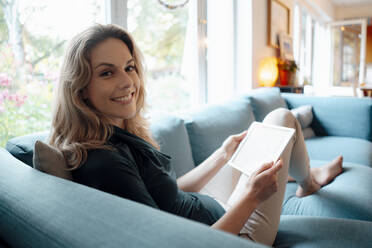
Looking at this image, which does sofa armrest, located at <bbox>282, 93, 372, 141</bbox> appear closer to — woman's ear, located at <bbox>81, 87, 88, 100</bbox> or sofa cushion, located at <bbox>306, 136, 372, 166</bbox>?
sofa cushion, located at <bbox>306, 136, 372, 166</bbox>

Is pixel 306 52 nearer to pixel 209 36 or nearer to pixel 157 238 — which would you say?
pixel 209 36

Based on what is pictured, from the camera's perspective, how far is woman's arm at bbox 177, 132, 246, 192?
4.44ft

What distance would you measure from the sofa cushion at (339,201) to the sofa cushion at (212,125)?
48 centimetres

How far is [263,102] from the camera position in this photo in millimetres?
2635

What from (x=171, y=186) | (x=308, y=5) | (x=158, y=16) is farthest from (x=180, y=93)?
(x=308, y=5)

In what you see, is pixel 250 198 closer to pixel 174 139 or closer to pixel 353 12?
pixel 174 139

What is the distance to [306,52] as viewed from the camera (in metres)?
6.37

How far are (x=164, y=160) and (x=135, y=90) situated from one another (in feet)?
0.89

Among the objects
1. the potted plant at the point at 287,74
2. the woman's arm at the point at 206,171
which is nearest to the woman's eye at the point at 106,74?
the woman's arm at the point at 206,171

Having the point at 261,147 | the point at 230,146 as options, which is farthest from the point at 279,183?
the point at 230,146

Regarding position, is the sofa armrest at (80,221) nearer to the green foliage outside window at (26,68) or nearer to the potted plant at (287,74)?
the green foliage outside window at (26,68)

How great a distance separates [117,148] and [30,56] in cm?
97

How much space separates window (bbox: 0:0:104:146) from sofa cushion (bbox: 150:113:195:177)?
61 centimetres

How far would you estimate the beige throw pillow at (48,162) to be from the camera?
827 millimetres
